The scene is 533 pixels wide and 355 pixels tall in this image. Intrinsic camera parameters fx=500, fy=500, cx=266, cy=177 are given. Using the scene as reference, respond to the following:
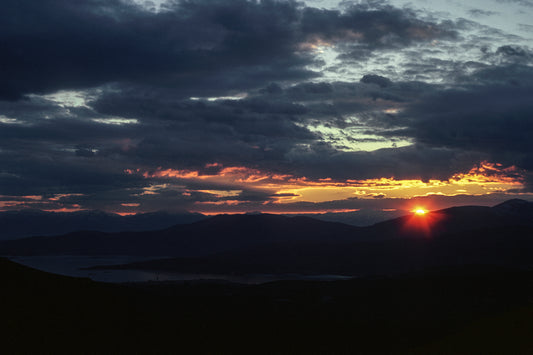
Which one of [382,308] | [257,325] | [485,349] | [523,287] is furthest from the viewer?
[523,287]

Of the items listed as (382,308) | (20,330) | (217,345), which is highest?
(20,330)

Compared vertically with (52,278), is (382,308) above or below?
below

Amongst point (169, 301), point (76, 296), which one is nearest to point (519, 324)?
point (76, 296)

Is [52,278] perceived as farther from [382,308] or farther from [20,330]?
[382,308]

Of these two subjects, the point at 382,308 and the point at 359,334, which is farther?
the point at 382,308

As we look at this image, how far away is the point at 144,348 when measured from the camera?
7912 centimetres

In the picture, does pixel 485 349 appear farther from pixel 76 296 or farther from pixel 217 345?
pixel 76 296

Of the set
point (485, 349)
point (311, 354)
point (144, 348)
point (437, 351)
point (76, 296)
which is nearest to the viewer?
point (485, 349)

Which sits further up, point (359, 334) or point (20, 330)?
point (20, 330)

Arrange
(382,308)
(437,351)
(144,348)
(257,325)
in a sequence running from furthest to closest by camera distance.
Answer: (382,308)
(257,325)
(144,348)
(437,351)

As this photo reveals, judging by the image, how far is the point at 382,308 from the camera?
178000mm

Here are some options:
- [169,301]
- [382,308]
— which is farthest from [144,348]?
[382,308]

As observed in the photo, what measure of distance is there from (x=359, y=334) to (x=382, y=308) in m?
70.4

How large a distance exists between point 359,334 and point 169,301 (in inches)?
3523
